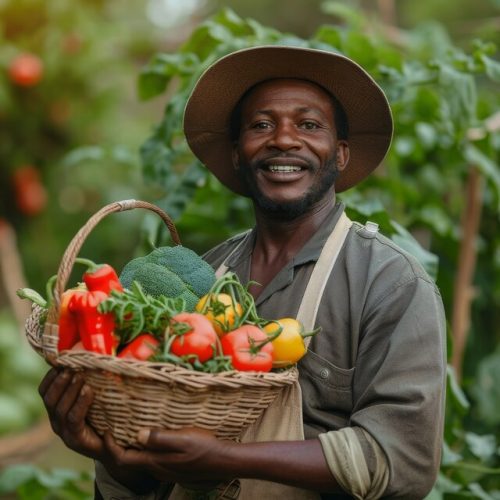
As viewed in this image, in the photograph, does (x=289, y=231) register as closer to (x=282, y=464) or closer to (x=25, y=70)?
(x=282, y=464)

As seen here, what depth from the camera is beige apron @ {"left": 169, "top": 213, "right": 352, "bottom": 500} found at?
1.86 metres

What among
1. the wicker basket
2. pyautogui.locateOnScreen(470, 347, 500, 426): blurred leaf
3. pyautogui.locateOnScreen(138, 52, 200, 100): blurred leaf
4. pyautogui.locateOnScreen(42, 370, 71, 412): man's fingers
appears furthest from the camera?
pyautogui.locateOnScreen(470, 347, 500, 426): blurred leaf

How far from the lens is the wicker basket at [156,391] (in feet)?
5.31

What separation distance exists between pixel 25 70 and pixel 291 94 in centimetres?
298

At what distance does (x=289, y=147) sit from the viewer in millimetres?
2070

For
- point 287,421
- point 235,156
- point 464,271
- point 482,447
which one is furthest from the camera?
point 464,271

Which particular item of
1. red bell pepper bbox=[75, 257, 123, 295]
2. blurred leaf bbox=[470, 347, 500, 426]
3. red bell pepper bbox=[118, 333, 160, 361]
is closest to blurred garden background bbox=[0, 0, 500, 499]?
blurred leaf bbox=[470, 347, 500, 426]

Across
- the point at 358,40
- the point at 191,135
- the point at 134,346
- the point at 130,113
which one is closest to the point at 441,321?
the point at 134,346

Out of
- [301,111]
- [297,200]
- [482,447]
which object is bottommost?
[482,447]

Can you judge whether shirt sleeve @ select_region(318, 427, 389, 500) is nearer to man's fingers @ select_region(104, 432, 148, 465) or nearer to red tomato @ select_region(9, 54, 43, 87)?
man's fingers @ select_region(104, 432, 148, 465)

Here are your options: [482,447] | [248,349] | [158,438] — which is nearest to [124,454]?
[158,438]

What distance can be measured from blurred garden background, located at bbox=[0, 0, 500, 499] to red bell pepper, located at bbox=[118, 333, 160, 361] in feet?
3.38

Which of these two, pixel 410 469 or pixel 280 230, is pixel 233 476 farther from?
pixel 280 230

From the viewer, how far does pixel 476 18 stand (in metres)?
8.00
